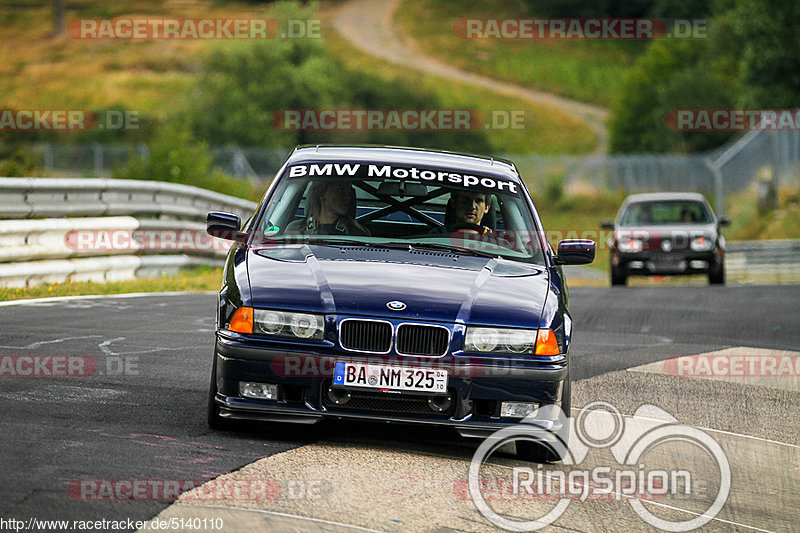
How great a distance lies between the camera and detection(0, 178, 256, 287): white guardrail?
13.2 meters

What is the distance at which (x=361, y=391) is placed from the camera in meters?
6.29

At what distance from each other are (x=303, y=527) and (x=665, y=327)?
9631 millimetres

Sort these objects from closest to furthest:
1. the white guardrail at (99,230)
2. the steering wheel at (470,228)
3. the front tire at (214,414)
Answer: the front tire at (214,414), the steering wheel at (470,228), the white guardrail at (99,230)

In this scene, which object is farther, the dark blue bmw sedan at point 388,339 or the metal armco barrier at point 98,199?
the metal armco barrier at point 98,199

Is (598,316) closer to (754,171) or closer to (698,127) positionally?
(754,171)

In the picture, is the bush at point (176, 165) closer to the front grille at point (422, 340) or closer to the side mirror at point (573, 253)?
the side mirror at point (573, 253)

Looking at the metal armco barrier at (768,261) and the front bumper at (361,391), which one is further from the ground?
the metal armco barrier at (768,261)

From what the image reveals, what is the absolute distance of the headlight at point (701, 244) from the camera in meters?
21.5

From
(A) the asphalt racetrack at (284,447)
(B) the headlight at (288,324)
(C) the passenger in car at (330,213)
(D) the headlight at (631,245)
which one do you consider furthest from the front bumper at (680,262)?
(B) the headlight at (288,324)

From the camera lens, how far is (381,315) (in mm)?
6344

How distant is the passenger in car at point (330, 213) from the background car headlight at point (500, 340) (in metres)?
1.44

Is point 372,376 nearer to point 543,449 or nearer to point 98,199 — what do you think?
point 543,449

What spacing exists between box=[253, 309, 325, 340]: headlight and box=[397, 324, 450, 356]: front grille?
404 mm

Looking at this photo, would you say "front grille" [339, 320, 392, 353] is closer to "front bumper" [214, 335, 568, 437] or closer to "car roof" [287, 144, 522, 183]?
"front bumper" [214, 335, 568, 437]
